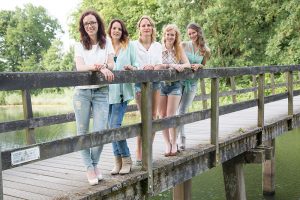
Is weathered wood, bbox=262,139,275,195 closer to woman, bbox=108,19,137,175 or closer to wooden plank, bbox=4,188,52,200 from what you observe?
woman, bbox=108,19,137,175

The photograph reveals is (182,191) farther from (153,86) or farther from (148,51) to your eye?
(148,51)

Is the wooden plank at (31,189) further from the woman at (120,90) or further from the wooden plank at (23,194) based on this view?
the woman at (120,90)

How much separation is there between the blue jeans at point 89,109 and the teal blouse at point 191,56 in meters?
1.78

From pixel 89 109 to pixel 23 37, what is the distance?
67.5 m

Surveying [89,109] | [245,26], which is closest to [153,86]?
[89,109]

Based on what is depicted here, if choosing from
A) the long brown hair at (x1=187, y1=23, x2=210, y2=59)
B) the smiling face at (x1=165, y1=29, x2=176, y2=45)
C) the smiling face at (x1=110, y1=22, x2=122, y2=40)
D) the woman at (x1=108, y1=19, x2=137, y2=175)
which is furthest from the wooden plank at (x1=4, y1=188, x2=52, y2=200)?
the long brown hair at (x1=187, y1=23, x2=210, y2=59)

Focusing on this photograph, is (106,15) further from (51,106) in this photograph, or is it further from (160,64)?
(160,64)

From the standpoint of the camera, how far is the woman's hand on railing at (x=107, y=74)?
3850 mm

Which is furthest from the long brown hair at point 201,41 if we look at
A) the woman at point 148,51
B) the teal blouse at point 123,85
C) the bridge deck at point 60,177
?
the teal blouse at point 123,85

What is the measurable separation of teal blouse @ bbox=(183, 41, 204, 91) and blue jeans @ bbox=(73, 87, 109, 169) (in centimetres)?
178

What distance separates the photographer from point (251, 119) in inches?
343

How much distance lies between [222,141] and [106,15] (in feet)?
99.8

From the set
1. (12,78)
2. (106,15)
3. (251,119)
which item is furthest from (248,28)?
A: (12,78)

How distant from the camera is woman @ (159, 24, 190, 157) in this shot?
5.35m
